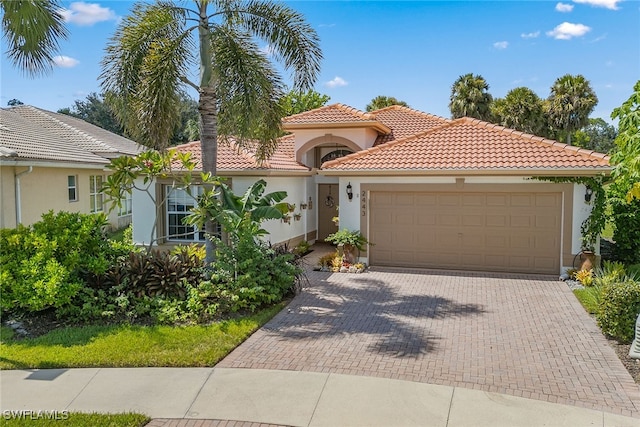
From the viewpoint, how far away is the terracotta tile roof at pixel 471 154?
13578mm

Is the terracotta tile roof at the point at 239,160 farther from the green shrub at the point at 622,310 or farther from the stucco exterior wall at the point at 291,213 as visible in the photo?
the green shrub at the point at 622,310

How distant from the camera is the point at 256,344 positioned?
849 centimetres

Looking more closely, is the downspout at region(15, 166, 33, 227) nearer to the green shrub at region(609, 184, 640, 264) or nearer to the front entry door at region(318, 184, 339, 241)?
the front entry door at region(318, 184, 339, 241)

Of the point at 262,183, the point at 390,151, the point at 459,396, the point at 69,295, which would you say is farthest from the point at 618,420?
the point at 390,151

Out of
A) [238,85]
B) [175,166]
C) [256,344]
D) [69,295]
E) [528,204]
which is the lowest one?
[256,344]

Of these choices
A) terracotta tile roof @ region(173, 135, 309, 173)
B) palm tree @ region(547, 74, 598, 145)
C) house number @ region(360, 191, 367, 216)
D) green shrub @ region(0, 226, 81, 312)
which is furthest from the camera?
palm tree @ region(547, 74, 598, 145)

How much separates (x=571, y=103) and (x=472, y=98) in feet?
22.0

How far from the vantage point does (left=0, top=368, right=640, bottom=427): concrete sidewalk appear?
577cm

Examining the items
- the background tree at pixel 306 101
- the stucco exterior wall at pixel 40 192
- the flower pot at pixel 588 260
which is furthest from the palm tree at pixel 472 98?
the stucco exterior wall at pixel 40 192

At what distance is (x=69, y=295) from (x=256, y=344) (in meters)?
4.00

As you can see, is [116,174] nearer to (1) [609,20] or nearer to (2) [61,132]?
(1) [609,20]

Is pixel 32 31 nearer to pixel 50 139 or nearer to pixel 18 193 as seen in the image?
pixel 18 193

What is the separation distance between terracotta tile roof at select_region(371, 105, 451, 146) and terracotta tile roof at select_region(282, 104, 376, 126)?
5.34 ft

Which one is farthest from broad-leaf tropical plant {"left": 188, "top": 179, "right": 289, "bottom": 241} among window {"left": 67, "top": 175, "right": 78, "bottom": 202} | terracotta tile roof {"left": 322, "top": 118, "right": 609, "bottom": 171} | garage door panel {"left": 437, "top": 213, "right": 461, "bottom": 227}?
window {"left": 67, "top": 175, "right": 78, "bottom": 202}
